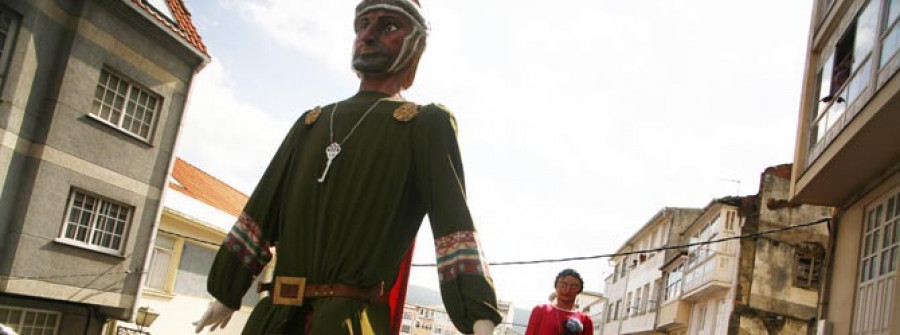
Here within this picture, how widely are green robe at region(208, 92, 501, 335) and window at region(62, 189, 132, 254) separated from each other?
37.7 feet

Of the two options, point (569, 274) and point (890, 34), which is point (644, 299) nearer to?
point (890, 34)

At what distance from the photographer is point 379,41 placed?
346 cm

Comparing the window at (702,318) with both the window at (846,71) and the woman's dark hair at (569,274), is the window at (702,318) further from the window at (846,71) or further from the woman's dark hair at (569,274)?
the woman's dark hair at (569,274)

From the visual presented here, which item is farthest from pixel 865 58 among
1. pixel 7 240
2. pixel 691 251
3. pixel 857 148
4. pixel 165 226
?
pixel 691 251

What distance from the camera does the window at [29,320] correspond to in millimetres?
13211

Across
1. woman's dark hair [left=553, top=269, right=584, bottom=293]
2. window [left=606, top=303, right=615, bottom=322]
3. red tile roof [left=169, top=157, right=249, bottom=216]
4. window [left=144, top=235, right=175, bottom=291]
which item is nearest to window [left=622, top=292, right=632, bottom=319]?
window [left=606, top=303, right=615, bottom=322]

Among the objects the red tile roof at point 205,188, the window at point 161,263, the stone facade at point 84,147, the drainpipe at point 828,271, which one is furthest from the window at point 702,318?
the stone facade at point 84,147

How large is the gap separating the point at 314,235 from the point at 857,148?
9.70 metres

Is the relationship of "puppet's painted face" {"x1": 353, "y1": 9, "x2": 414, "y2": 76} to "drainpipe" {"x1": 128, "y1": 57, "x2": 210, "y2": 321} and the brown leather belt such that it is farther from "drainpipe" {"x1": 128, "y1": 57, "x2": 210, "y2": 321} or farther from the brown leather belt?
"drainpipe" {"x1": 128, "y1": 57, "x2": 210, "y2": 321}

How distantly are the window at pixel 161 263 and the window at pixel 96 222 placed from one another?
291cm

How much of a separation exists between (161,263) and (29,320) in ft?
14.7

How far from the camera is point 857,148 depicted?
1093 centimetres

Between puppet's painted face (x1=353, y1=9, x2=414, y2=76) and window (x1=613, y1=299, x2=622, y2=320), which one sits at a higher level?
window (x1=613, y1=299, x2=622, y2=320)

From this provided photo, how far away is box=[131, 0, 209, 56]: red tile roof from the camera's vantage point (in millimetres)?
14747
